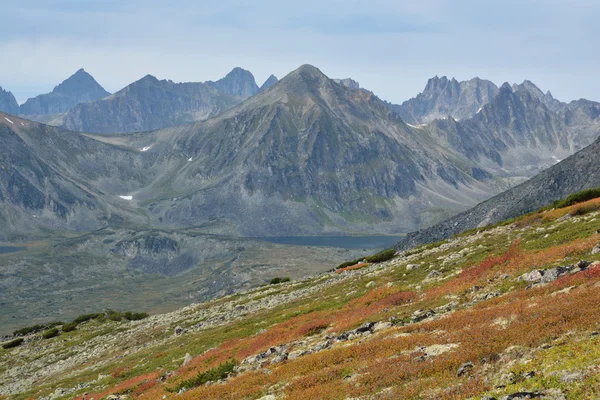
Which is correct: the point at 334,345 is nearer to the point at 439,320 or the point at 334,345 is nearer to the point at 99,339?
the point at 439,320

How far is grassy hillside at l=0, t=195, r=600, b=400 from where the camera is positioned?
17.0m

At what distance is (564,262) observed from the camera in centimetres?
2898

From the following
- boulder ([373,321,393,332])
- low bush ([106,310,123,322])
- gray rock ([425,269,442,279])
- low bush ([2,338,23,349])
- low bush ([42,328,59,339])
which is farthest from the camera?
low bush ([106,310,123,322])

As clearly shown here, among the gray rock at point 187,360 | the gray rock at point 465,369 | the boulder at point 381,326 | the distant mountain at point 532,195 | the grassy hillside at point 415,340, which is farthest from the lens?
the distant mountain at point 532,195

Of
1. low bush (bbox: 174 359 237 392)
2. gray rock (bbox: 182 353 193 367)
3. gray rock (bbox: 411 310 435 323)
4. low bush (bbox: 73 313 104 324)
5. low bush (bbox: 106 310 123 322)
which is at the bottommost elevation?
low bush (bbox: 106 310 123 322)

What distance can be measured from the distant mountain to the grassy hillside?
4012 inches

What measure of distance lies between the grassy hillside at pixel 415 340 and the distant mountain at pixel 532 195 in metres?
102

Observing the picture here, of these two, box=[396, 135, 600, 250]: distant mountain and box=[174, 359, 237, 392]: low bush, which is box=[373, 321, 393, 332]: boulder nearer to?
box=[174, 359, 237, 392]: low bush

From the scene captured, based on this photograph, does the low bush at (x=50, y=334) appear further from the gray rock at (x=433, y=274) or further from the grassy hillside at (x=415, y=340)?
the gray rock at (x=433, y=274)

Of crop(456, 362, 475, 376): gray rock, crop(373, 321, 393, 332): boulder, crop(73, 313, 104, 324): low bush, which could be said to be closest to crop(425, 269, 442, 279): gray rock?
crop(373, 321, 393, 332): boulder

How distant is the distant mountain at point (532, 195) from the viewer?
461 ft

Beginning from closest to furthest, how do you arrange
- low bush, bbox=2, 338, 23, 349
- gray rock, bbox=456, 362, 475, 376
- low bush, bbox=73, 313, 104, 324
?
gray rock, bbox=456, 362, 475, 376, low bush, bbox=2, 338, 23, 349, low bush, bbox=73, 313, 104, 324

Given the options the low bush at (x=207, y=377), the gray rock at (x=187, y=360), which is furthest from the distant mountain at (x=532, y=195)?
the low bush at (x=207, y=377)

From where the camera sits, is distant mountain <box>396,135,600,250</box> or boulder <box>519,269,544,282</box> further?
distant mountain <box>396,135,600,250</box>
